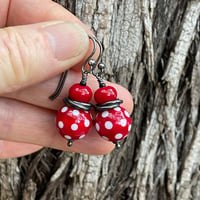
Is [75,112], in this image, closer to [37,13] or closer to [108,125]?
[108,125]

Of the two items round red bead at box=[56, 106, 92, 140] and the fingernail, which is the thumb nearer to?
the fingernail

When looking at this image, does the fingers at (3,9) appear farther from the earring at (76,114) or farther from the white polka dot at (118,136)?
the white polka dot at (118,136)

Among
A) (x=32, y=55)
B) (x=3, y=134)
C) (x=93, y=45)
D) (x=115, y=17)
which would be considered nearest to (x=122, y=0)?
(x=115, y=17)

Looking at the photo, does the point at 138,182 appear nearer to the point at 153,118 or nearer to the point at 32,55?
the point at 153,118

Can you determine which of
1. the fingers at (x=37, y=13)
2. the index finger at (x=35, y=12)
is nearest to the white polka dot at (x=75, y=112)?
the fingers at (x=37, y=13)

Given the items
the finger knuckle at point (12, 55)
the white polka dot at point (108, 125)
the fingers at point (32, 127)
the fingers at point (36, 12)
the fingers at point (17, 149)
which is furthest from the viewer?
the fingers at point (17, 149)

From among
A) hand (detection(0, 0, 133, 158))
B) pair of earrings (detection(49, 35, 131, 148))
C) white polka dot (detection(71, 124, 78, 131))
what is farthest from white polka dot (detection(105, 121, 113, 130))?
hand (detection(0, 0, 133, 158))

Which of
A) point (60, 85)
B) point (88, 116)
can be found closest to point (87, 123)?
point (88, 116)
